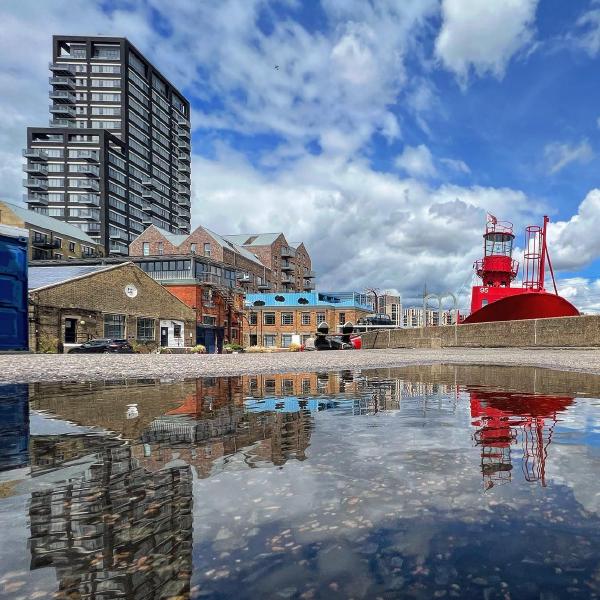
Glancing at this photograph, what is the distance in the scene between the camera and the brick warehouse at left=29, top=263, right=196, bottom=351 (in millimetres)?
28516

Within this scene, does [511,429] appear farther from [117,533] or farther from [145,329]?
[145,329]

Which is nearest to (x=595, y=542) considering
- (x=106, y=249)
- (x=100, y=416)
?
(x=100, y=416)

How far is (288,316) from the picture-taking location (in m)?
64.4

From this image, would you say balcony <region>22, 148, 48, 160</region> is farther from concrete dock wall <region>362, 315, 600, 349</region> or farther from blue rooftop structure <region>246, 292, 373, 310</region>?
concrete dock wall <region>362, 315, 600, 349</region>

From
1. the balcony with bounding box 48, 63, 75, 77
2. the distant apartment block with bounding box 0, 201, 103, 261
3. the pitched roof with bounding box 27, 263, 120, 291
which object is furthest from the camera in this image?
the balcony with bounding box 48, 63, 75, 77

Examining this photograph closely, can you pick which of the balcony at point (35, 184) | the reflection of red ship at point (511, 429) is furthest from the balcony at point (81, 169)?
the reflection of red ship at point (511, 429)

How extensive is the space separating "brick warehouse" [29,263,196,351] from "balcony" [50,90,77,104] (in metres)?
81.6

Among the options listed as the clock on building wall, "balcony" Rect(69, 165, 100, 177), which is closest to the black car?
the clock on building wall

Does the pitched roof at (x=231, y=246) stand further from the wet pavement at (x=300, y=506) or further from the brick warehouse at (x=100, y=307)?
the wet pavement at (x=300, y=506)

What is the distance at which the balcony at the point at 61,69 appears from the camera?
312 ft

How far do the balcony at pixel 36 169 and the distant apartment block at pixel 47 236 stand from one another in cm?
2933

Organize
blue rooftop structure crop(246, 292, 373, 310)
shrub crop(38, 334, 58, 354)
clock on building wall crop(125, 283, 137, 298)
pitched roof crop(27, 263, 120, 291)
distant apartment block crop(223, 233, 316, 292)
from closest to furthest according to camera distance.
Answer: shrub crop(38, 334, 58, 354), pitched roof crop(27, 263, 120, 291), clock on building wall crop(125, 283, 137, 298), blue rooftop structure crop(246, 292, 373, 310), distant apartment block crop(223, 233, 316, 292)

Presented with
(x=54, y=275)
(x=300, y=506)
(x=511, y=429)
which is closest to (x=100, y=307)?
(x=54, y=275)

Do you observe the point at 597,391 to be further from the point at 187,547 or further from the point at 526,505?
the point at 187,547
